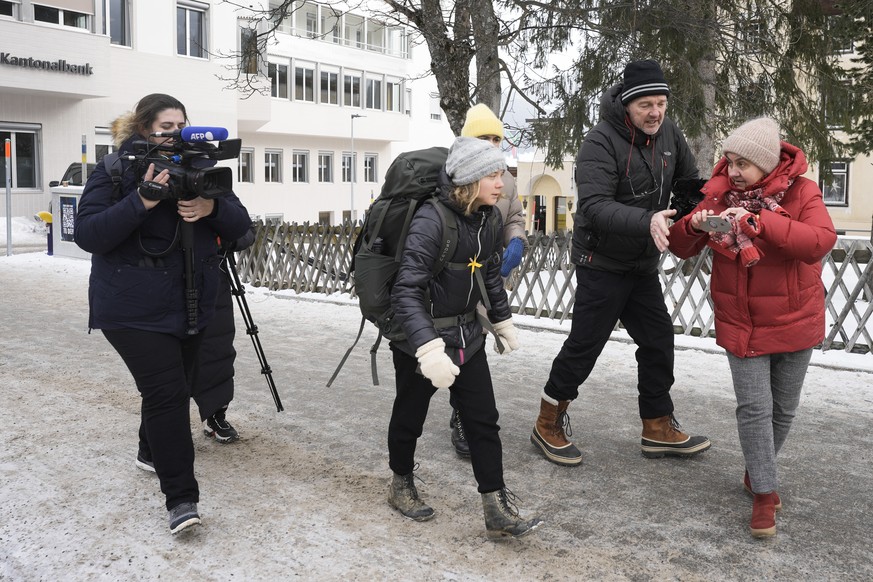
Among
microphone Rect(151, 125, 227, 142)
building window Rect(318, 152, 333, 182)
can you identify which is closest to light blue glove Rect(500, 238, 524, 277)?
microphone Rect(151, 125, 227, 142)

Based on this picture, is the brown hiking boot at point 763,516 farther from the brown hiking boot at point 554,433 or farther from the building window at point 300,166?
the building window at point 300,166

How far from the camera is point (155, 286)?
3471mm

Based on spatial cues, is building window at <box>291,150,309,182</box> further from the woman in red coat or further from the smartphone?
the smartphone

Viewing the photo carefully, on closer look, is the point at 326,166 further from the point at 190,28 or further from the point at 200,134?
the point at 200,134

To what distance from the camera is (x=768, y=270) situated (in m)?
3.49

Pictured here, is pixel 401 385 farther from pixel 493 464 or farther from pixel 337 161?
pixel 337 161

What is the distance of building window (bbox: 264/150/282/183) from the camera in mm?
38656

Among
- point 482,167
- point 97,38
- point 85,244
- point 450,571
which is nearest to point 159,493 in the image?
point 85,244

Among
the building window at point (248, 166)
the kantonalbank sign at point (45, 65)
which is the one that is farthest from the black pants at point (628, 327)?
the building window at point (248, 166)

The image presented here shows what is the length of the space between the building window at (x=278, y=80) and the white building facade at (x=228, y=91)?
5 cm

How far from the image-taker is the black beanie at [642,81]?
3961 millimetres

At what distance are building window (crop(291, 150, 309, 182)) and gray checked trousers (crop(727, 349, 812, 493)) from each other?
123 ft

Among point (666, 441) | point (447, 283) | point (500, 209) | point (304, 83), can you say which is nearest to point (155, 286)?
point (447, 283)

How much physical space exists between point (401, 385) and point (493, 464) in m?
0.52
